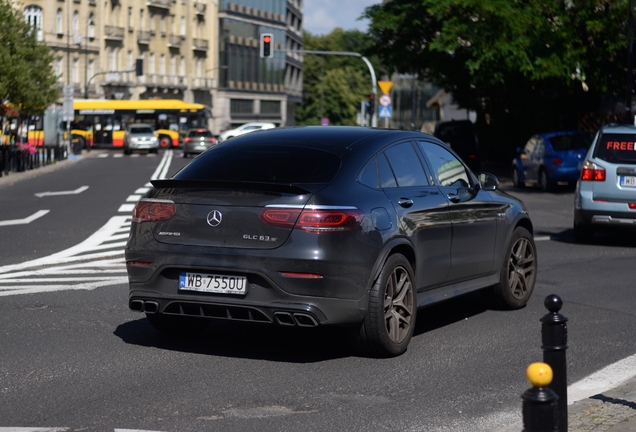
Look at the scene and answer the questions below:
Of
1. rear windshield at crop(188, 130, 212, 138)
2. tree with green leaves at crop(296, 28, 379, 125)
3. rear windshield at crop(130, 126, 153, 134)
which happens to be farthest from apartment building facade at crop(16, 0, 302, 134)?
rear windshield at crop(188, 130, 212, 138)

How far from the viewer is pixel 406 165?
8.23 meters

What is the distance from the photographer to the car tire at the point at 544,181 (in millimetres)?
29330

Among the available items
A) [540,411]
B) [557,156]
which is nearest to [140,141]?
[557,156]

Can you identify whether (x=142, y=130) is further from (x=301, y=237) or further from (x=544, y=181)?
(x=301, y=237)

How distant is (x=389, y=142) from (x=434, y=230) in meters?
0.71

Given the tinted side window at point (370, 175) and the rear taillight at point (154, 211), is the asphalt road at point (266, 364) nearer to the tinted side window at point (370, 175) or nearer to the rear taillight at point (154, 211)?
the rear taillight at point (154, 211)

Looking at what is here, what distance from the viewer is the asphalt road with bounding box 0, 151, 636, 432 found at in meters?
5.84

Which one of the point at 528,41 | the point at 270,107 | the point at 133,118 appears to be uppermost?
the point at 528,41

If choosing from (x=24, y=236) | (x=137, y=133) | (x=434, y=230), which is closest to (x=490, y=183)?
(x=434, y=230)

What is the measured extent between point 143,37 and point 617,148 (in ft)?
304

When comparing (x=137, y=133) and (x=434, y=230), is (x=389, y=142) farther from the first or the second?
(x=137, y=133)

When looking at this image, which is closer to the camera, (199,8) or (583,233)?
(583,233)

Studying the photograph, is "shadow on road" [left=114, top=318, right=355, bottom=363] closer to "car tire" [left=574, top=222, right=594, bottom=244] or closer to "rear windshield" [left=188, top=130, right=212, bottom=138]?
"car tire" [left=574, top=222, right=594, bottom=244]

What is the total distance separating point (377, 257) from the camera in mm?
7348
